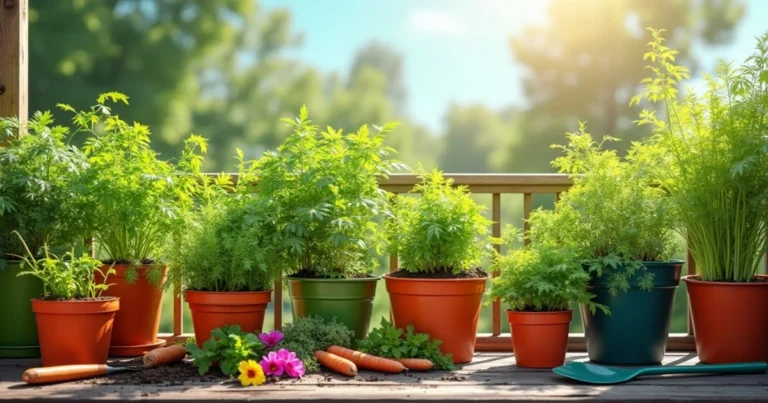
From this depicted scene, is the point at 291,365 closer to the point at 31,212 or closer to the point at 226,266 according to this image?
the point at 226,266

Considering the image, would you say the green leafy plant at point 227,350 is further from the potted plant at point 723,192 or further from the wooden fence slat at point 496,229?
the potted plant at point 723,192

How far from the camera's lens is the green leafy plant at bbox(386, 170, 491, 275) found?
10.3ft

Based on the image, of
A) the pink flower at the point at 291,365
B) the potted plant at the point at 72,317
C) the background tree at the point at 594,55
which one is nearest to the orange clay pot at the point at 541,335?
the pink flower at the point at 291,365

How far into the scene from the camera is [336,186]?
10.5ft

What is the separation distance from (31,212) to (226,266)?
871 mm

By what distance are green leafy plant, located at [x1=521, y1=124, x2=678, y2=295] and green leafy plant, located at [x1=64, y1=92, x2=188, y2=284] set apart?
161 centimetres

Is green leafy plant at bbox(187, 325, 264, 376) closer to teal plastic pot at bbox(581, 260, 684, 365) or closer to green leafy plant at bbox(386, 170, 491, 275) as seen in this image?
green leafy plant at bbox(386, 170, 491, 275)

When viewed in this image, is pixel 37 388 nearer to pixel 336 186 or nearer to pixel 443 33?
pixel 336 186

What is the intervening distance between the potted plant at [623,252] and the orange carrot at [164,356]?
1579 millimetres

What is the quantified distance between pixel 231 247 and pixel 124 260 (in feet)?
2.21

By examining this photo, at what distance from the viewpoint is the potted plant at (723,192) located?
3.14 m

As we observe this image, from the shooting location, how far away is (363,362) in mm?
3000

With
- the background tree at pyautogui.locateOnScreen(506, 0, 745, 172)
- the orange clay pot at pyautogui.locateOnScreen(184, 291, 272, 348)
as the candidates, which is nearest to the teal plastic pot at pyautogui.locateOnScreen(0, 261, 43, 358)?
the orange clay pot at pyautogui.locateOnScreen(184, 291, 272, 348)

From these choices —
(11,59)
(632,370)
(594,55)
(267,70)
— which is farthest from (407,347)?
(594,55)
